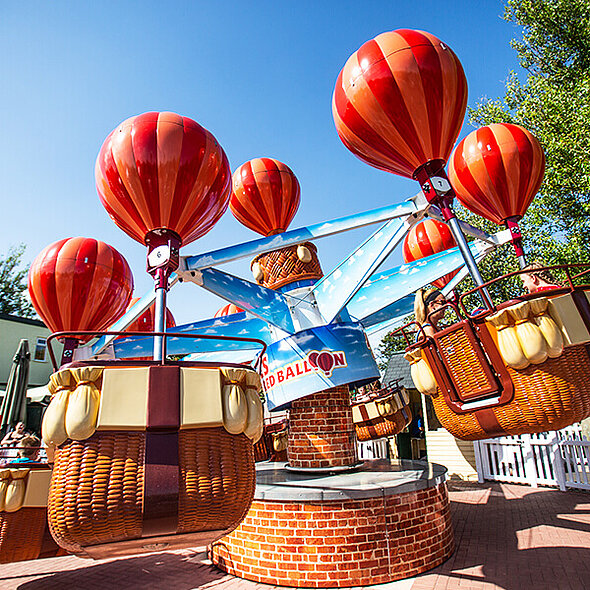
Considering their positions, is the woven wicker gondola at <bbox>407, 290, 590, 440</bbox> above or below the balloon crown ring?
below

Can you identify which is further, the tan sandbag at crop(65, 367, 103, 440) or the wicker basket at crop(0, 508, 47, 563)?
the wicker basket at crop(0, 508, 47, 563)

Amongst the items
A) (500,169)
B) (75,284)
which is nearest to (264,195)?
(75,284)

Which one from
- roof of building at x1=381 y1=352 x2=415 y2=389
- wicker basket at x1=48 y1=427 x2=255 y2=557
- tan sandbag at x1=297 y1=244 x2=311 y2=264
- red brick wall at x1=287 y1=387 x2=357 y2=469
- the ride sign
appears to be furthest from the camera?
roof of building at x1=381 y1=352 x2=415 y2=389

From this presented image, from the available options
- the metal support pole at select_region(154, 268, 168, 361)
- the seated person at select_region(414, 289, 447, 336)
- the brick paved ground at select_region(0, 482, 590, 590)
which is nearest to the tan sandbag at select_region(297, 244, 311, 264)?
the seated person at select_region(414, 289, 447, 336)

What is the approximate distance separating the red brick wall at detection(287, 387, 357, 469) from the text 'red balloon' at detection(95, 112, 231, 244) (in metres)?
3.51

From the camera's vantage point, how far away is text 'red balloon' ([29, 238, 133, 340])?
4.66m

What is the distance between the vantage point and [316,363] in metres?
5.34

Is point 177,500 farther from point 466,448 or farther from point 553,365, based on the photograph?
Answer: point 466,448

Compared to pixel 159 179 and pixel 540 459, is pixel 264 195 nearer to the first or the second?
pixel 159 179

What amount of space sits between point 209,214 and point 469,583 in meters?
4.41

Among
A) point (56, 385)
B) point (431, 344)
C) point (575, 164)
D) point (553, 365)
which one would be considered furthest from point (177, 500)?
point (575, 164)

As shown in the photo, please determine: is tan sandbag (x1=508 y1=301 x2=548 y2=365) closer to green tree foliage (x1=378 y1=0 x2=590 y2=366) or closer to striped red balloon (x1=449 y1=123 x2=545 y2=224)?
striped red balloon (x1=449 y1=123 x2=545 y2=224)

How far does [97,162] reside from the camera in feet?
9.85

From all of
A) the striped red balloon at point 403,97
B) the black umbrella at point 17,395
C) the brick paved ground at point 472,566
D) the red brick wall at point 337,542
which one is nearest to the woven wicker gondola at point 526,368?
the striped red balloon at point 403,97
